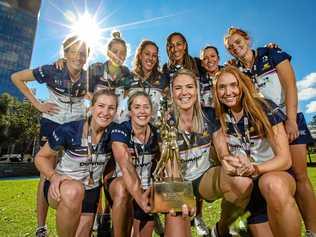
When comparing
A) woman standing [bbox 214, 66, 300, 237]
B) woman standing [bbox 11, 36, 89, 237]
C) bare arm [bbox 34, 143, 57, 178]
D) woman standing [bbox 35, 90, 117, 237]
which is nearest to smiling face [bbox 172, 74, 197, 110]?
woman standing [bbox 214, 66, 300, 237]

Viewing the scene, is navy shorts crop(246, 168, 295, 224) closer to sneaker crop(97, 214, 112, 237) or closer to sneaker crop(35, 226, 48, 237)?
sneaker crop(97, 214, 112, 237)

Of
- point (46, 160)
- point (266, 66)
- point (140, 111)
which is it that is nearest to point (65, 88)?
point (46, 160)

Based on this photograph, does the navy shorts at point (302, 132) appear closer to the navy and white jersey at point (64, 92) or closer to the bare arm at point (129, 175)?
the bare arm at point (129, 175)

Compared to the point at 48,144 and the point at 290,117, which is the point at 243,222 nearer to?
the point at 290,117

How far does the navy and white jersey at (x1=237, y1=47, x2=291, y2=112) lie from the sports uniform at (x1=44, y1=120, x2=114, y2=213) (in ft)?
6.81

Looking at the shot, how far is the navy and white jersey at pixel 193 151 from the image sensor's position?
342 centimetres

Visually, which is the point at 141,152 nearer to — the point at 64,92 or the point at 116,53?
the point at 64,92

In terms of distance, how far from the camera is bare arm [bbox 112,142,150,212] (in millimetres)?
2875

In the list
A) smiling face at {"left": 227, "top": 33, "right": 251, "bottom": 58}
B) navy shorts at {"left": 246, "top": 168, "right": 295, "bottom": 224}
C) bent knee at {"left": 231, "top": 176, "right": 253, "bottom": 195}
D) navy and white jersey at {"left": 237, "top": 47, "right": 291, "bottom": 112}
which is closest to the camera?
bent knee at {"left": 231, "top": 176, "right": 253, "bottom": 195}

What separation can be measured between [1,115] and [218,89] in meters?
39.1

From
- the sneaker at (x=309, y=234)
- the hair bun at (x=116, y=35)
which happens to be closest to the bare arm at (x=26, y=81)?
the hair bun at (x=116, y=35)

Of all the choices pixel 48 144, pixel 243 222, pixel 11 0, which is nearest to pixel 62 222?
pixel 48 144

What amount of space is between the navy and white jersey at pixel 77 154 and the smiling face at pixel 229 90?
4.61ft

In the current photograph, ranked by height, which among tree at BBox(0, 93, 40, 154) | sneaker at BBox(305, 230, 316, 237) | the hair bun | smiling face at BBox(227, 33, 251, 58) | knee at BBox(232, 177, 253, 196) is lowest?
sneaker at BBox(305, 230, 316, 237)
